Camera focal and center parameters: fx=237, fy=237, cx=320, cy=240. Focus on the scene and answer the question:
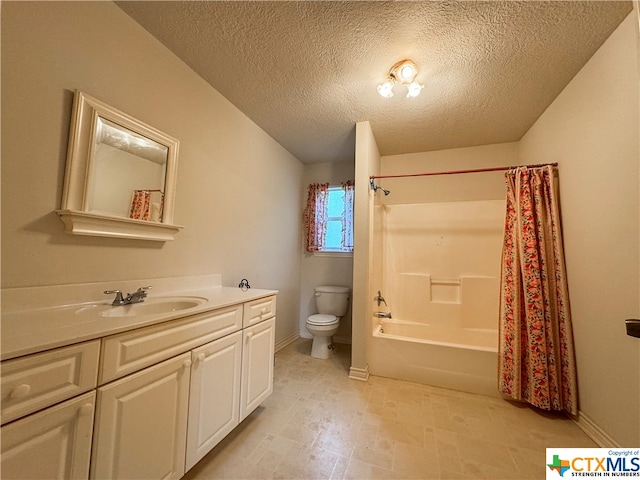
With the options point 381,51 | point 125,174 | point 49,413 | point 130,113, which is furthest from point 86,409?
point 381,51

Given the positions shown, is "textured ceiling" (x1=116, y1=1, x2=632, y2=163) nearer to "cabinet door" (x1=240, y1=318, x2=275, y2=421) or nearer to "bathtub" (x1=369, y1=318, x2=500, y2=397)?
"cabinet door" (x1=240, y1=318, x2=275, y2=421)

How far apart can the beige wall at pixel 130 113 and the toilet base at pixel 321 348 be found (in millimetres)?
886

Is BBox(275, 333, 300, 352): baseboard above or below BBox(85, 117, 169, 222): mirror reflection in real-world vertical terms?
below

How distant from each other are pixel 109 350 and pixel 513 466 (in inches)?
76.0

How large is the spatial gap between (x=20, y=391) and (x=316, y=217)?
8.91 feet

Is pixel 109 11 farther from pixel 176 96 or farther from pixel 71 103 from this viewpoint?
pixel 71 103

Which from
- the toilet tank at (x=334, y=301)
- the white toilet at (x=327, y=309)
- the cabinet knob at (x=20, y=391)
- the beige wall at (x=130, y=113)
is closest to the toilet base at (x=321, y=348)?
the white toilet at (x=327, y=309)

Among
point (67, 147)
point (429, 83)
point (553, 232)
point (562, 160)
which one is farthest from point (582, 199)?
point (67, 147)

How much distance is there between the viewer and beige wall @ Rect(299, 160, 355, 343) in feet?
9.89

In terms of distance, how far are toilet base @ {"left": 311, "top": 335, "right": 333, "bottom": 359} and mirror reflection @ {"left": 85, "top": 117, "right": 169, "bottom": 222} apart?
1.89 meters

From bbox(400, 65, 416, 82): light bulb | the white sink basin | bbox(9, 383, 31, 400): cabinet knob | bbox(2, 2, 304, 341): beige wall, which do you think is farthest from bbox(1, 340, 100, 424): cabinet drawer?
bbox(400, 65, 416, 82): light bulb

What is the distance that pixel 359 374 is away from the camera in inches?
82.5

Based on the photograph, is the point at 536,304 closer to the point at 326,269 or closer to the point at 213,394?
the point at 326,269

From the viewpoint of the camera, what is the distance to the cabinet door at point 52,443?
1.97ft
